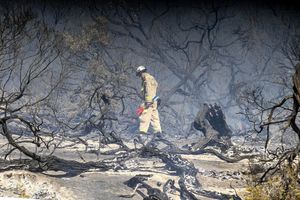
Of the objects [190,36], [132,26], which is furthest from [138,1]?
[190,36]

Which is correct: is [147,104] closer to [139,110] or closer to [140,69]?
[139,110]

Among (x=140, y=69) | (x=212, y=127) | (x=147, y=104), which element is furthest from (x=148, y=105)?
(x=212, y=127)

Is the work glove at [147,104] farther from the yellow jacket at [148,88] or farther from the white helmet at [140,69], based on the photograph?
the white helmet at [140,69]

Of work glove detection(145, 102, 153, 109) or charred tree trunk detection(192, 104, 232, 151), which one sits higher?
work glove detection(145, 102, 153, 109)

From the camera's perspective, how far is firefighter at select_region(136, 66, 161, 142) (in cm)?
671

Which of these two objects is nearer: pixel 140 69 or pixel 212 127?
pixel 212 127

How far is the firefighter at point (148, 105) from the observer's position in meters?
6.71

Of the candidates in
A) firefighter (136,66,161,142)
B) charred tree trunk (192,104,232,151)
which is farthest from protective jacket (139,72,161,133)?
charred tree trunk (192,104,232,151)

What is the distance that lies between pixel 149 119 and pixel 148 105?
8.4 inches

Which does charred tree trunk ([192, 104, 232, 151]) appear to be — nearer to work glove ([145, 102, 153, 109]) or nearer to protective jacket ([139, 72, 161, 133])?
protective jacket ([139, 72, 161, 133])

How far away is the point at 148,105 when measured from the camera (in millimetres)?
6777

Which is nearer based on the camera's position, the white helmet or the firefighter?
the firefighter

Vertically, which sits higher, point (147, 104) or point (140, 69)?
point (140, 69)

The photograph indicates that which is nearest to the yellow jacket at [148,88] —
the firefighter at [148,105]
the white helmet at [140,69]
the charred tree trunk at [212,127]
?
the firefighter at [148,105]
